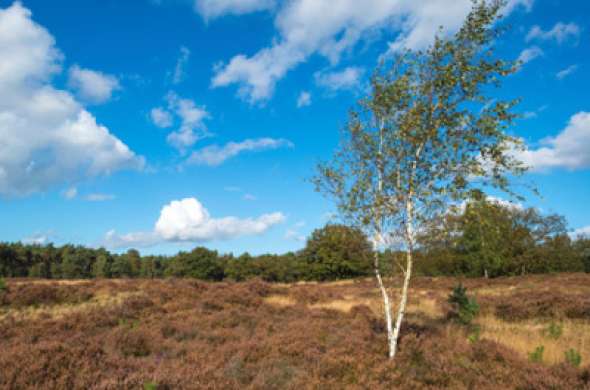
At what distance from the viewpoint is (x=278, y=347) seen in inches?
401

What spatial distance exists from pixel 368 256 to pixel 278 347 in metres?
3.94

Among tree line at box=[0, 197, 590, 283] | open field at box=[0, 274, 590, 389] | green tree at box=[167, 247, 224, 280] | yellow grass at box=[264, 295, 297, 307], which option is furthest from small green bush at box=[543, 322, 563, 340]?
green tree at box=[167, 247, 224, 280]

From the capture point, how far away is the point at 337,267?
5591 cm

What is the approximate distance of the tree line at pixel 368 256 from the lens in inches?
336

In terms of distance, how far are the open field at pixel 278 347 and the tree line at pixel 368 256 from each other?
2.45 m

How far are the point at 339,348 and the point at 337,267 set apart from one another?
155 ft

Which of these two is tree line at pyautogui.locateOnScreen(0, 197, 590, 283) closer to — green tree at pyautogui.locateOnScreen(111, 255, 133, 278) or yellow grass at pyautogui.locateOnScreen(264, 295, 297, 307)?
green tree at pyautogui.locateOnScreen(111, 255, 133, 278)

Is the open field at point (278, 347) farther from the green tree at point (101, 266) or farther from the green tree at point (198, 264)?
the green tree at point (101, 266)

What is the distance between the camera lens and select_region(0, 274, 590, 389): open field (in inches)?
281

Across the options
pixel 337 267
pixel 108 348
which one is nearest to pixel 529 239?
pixel 337 267

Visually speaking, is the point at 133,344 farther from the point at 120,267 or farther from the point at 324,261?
the point at 120,267

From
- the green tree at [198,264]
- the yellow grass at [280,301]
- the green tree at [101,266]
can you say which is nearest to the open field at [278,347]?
the yellow grass at [280,301]

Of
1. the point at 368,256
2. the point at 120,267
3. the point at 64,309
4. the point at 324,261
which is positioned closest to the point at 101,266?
the point at 120,267

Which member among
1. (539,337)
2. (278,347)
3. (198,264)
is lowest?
(278,347)
